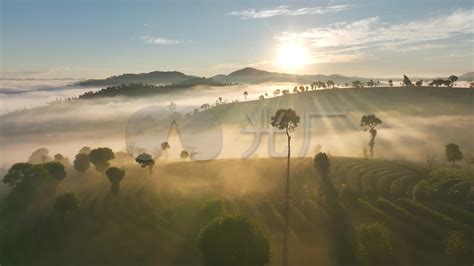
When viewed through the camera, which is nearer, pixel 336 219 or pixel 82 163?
pixel 336 219

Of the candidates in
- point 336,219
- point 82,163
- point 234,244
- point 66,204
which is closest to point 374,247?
point 336,219

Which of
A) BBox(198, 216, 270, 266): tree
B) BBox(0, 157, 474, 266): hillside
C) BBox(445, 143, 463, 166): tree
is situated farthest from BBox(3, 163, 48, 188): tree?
→ BBox(445, 143, 463, 166): tree

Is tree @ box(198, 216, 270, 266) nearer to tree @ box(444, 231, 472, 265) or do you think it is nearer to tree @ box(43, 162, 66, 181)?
tree @ box(444, 231, 472, 265)

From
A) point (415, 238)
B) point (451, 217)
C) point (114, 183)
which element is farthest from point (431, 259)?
point (114, 183)

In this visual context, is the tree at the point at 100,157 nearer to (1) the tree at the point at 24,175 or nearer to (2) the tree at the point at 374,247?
(1) the tree at the point at 24,175

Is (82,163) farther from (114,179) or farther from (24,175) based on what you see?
(114,179)

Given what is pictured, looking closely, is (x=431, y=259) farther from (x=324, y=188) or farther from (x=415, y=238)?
(x=324, y=188)

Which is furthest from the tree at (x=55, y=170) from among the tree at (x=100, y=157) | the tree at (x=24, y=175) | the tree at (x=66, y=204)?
the tree at (x=66, y=204)
